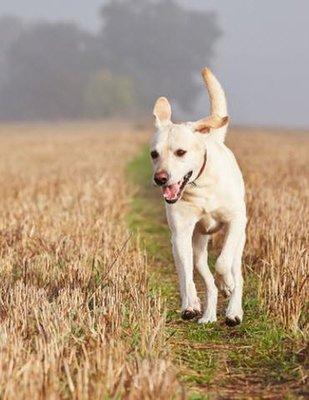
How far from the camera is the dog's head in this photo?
15.6ft

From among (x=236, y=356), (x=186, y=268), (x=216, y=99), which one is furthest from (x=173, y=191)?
(x=216, y=99)

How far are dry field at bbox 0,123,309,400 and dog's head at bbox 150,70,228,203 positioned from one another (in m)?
0.54

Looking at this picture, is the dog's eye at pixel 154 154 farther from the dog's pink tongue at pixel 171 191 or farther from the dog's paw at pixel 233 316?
the dog's paw at pixel 233 316

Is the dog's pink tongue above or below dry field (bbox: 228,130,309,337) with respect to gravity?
above

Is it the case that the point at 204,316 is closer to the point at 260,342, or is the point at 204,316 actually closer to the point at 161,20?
the point at 260,342

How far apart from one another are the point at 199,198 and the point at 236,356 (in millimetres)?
1159

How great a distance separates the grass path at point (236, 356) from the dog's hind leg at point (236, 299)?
3.4 inches

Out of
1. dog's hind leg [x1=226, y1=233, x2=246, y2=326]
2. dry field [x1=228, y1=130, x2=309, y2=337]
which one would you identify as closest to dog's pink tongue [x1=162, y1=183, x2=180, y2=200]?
dog's hind leg [x1=226, y1=233, x2=246, y2=326]

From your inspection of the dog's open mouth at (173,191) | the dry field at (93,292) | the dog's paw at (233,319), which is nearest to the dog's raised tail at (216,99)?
the dry field at (93,292)

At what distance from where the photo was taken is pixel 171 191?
4809mm

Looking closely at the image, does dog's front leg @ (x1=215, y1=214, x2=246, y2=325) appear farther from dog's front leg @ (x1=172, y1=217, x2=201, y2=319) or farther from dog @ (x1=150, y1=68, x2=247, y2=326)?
dog's front leg @ (x1=172, y1=217, x2=201, y2=319)

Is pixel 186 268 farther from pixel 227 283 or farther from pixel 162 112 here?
pixel 162 112

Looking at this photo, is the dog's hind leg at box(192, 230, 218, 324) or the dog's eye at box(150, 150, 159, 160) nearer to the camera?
the dog's eye at box(150, 150, 159, 160)

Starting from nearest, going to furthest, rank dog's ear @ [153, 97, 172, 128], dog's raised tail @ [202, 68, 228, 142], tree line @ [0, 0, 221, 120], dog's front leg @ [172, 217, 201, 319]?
dog's front leg @ [172, 217, 201, 319] < dog's ear @ [153, 97, 172, 128] < dog's raised tail @ [202, 68, 228, 142] < tree line @ [0, 0, 221, 120]
